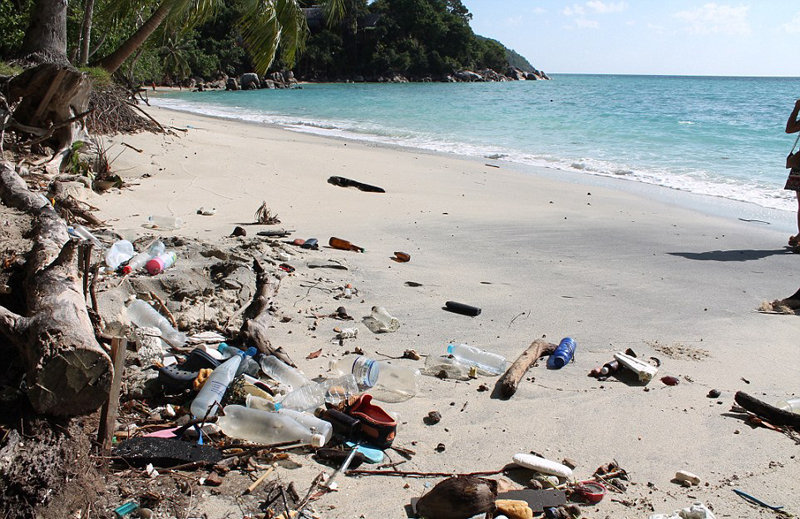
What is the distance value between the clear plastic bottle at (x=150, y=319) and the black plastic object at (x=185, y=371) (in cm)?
38

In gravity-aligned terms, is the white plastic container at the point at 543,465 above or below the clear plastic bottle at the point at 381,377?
above

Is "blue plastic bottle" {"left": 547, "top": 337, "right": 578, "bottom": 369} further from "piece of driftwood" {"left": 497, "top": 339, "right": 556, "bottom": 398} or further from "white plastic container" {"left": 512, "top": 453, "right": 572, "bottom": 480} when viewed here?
"white plastic container" {"left": 512, "top": 453, "right": 572, "bottom": 480}

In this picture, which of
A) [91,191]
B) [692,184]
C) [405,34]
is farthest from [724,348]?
[405,34]

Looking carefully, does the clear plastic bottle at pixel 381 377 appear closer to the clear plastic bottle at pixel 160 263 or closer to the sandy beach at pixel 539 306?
the sandy beach at pixel 539 306

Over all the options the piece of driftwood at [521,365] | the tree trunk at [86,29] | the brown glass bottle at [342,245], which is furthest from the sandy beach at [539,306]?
the tree trunk at [86,29]

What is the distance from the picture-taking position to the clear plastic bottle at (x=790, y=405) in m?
3.34

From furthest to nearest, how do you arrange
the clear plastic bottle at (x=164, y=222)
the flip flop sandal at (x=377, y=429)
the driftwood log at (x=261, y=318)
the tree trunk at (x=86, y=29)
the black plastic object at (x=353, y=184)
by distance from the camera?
the tree trunk at (x=86, y=29) < the black plastic object at (x=353, y=184) < the clear plastic bottle at (x=164, y=222) < the driftwood log at (x=261, y=318) < the flip flop sandal at (x=377, y=429)

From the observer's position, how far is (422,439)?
2.91 metres

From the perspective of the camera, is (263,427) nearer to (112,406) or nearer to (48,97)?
(112,406)

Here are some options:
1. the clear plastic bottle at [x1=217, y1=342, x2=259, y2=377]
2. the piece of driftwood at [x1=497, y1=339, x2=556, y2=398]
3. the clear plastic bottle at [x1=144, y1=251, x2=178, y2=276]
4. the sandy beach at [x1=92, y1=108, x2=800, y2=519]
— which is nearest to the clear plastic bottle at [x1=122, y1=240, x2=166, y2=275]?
the clear plastic bottle at [x1=144, y1=251, x2=178, y2=276]

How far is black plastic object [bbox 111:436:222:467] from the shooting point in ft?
7.84

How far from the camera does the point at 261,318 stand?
3939 mm

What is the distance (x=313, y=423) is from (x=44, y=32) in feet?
33.9

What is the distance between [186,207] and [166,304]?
11.7 ft
